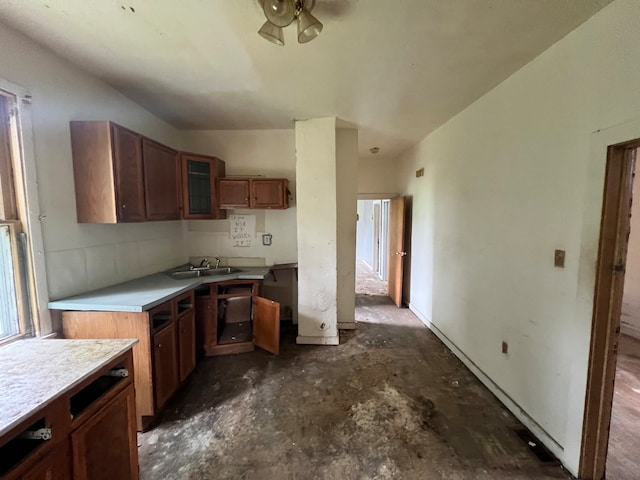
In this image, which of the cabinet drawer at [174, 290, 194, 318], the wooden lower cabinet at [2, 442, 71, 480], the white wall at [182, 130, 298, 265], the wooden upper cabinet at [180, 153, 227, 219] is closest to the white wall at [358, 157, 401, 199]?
the white wall at [182, 130, 298, 265]

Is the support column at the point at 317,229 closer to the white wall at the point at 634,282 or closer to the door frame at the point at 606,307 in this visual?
the door frame at the point at 606,307

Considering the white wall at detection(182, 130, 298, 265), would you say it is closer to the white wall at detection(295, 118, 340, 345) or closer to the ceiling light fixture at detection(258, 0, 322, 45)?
the white wall at detection(295, 118, 340, 345)

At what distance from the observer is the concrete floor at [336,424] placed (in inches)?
64.3

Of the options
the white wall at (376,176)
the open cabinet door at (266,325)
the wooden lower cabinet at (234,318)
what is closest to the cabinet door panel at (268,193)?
the wooden lower cabinet at (234,318)

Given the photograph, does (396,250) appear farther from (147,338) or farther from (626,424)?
(147,338)

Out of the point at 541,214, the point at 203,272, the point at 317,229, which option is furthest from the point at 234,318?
the point at 541,214

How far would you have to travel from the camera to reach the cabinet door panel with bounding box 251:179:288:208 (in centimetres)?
325

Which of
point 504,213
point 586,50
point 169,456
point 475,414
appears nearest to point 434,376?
point 475,414

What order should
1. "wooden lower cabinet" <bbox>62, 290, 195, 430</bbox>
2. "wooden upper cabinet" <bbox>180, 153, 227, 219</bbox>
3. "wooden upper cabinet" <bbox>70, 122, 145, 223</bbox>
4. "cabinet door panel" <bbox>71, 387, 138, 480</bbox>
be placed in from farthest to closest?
"wooden upper cabinet" <bbox>180, 153, 227, 219</bbox>, "wooden upper cabinet" <bbox>70, 122, 145, 223</bbox>, "wooden lower cabinet" <bbox>62, 290, 195, 430</bbox>, "cabinet door panel" <bbox>71, 387, 138, 480</bbox>

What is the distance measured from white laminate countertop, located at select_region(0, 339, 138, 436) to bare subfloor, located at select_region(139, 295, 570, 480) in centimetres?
87

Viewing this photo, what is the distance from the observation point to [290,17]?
1359 mm

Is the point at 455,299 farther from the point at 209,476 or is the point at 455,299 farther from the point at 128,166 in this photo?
the point at 128,166

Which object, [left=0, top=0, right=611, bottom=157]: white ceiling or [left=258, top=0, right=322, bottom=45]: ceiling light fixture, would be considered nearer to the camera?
[left=258, top=0, right=322, bottom=45]: ceiling light fixture

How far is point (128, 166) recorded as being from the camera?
214 cm
